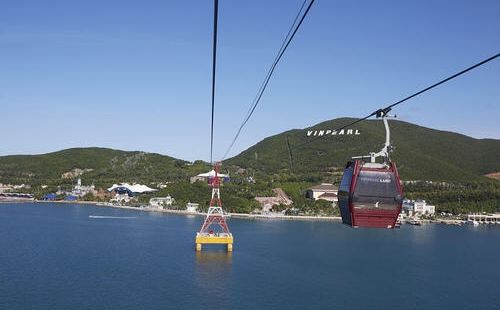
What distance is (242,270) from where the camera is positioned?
84.0 ft

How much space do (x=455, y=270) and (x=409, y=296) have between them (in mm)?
7761

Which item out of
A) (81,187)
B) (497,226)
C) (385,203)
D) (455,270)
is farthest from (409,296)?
(81,187)

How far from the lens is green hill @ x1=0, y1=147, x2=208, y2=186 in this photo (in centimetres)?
8556

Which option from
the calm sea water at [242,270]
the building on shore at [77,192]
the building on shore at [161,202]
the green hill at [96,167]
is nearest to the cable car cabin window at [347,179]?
the calm sea water at [242,270]

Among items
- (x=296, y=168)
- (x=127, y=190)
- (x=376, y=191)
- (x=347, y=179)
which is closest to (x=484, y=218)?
(x=296, y=168)

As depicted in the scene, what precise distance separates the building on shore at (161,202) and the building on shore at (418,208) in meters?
Result: 26.8

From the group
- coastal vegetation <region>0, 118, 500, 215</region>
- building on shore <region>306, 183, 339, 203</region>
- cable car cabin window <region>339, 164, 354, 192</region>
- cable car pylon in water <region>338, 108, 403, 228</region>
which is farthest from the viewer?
coastal vegetation <region>0, 118, 500, 215</region>

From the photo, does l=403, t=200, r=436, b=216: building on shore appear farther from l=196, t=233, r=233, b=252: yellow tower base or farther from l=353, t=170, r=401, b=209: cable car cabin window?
l=353, t=170, r=401, b=209: cable car cabin window

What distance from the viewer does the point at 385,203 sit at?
6.69m

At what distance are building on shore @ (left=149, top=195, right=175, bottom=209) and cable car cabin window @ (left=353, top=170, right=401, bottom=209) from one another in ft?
191

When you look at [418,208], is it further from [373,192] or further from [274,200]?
[373,192]

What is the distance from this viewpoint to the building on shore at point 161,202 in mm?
64062

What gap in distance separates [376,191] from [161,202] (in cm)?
5972

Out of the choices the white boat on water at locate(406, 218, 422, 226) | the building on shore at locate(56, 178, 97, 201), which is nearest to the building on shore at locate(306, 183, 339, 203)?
the white boat on water at locate(406, 218, 422, 226)
